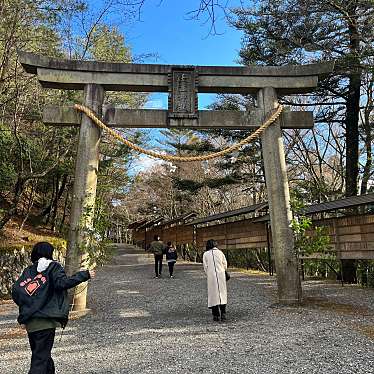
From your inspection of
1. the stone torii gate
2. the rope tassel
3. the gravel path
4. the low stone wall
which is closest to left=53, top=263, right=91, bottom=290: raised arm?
the gravel path

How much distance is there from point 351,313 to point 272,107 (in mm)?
4473

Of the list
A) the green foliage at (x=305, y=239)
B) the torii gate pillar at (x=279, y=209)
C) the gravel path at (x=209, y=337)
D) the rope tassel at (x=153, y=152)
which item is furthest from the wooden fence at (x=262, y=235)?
the rope tassel at (x=153, y=152)

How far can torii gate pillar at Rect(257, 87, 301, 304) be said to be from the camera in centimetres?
738

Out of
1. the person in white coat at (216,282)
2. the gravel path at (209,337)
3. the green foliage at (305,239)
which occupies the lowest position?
the gravel path at (209,337)

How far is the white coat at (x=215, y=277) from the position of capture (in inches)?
251

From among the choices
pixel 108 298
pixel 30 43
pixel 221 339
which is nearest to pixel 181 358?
pixel 221 339

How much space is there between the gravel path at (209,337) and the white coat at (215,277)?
→ 1.45ft

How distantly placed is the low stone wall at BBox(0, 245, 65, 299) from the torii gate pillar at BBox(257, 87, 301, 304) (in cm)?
725

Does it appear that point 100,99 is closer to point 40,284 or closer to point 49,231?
point 40,284

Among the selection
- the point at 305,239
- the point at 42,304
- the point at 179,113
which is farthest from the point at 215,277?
the point at 42,304

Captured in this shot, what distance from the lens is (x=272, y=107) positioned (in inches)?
311

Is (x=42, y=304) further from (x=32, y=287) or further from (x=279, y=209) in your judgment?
(x=279, y=209)

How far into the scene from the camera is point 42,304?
10.6 ft

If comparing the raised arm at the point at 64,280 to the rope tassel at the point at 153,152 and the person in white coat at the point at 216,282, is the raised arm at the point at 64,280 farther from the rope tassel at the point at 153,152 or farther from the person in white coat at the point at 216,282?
the rope tassel at the point at 153,152
